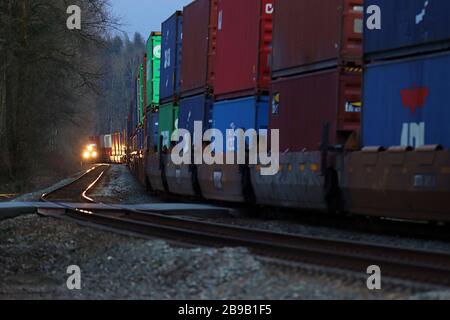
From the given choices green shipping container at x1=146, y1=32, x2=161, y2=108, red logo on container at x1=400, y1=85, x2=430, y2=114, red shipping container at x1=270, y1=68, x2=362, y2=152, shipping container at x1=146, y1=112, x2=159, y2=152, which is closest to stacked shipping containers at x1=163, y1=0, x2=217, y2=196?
shipping container at x1=146, y1=112, x2=159, y2=152

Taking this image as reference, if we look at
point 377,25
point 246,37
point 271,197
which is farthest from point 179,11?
point 377,25

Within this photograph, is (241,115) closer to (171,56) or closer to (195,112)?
(195,112)

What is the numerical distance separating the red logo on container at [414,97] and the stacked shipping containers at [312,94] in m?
1.40

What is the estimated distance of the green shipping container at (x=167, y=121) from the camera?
2239 centimetres

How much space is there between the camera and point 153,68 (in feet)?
95.3

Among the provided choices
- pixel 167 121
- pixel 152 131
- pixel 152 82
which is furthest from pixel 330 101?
pixel 152 82

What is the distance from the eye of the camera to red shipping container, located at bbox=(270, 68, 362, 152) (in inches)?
522

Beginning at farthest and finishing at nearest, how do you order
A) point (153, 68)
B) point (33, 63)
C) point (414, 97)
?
1. point (33, 63)
2. point (153, 68)
3. point (414, 97)

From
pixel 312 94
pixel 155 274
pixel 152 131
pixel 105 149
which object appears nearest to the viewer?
pixel 155 274

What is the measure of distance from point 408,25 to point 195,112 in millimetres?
9239

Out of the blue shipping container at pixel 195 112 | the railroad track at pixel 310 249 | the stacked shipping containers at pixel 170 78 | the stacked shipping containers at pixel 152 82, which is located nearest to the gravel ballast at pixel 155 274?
the railroad track at pixel 310 249

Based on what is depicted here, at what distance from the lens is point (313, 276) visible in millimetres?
7180

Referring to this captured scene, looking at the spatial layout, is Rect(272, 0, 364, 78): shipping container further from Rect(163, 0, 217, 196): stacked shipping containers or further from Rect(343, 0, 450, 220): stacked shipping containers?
Rect(163, 0, 217, 196): stacked shipping containers
